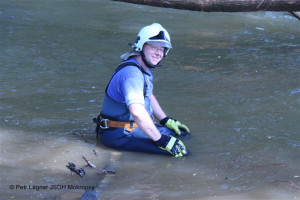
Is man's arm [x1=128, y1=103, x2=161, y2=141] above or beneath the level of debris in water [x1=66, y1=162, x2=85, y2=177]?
above

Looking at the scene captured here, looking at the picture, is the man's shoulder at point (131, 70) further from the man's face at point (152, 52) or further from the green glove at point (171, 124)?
the green glove at point (171, 124)

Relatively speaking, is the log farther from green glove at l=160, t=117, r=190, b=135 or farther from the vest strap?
the vest strap

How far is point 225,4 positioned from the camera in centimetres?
648

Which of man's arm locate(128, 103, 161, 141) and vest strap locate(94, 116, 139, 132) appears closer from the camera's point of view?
man's arm locate(128, 103, 161, 141)

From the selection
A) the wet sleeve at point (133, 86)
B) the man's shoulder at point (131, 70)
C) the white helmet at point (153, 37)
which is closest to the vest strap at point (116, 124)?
the wet sleeve at point (133, 86)

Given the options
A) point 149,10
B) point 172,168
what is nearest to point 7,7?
point 149,10

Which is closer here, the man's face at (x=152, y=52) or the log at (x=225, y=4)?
the man's face at (x=152, y=52)

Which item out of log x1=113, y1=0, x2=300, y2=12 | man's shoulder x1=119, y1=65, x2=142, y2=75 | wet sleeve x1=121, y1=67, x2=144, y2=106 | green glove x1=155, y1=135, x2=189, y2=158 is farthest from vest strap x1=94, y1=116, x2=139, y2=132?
log x1=113, y1=0, x2=300, y2=12

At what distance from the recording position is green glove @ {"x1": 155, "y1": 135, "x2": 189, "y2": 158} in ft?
15.4

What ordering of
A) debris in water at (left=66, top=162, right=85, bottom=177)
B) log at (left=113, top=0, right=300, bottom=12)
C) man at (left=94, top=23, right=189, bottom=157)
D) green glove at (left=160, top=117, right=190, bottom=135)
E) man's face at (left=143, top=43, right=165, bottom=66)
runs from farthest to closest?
log at (left=113, top=0, right=300, bottom=12) < green glove at (left=160, top=117, right=190, bottom=135) < man's face at (left=143, top=43, right=165, bottom=66) < man at (left=94, top=23, right=189, bottom=157) < debris in water at (left=66, top=162, right=85, bottom=177)

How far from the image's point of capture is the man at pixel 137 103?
439 centimetres

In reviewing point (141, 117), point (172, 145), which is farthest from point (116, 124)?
point (172, 145)

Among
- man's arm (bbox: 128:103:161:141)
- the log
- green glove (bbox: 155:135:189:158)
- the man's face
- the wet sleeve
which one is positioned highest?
the log

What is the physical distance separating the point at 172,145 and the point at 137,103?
764 millimetres
